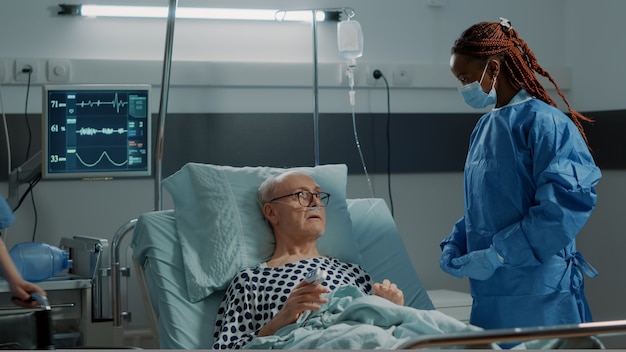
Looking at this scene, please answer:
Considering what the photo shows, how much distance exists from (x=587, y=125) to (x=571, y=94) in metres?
0.16

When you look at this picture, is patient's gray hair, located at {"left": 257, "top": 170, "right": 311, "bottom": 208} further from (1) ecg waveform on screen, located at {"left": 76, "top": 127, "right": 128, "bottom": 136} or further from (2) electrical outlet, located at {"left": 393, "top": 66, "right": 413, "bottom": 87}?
(2) electrical outlet, located at {"left": 393, "top": 66, "right": 413, "bottom": 87}

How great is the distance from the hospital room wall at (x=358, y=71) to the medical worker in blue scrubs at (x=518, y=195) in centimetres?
117

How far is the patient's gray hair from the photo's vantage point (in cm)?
231

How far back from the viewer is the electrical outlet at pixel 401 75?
3.32 meters

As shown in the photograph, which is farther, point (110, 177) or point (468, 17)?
point (468, 17)

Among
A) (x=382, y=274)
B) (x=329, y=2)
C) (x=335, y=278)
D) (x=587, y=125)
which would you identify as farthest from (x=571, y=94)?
(x=335, y=278)

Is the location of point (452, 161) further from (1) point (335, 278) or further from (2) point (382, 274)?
(1) point (335, 278)

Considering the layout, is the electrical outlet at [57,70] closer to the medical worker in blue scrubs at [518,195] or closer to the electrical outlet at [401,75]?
the electrical outlet at [401,75]

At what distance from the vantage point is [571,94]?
3.57 metres

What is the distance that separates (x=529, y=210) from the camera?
1990mm

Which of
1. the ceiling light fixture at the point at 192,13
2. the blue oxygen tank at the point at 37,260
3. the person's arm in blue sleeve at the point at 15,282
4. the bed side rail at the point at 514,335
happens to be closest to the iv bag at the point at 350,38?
the ceiling light fixture at the point at 192,13

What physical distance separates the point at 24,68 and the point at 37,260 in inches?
31.0

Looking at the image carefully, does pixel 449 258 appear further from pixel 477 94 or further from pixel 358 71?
pixel 358 71

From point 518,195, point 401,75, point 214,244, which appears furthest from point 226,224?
point 401,75
